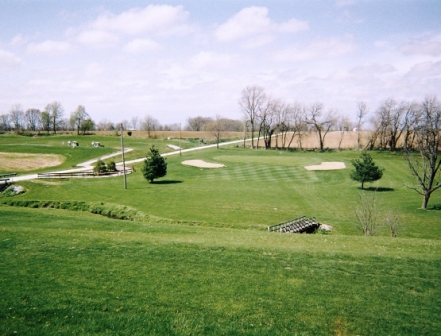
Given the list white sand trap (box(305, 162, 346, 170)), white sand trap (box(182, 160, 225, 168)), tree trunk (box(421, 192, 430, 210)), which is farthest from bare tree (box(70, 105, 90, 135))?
tree trunk (box(421, 192, 430, 210))

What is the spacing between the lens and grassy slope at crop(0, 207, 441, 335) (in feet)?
28.1

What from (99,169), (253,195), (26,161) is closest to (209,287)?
(253,195)

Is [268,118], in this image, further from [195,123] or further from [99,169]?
[195,123]

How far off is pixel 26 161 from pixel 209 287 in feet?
206

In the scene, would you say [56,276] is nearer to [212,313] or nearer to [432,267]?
[212,313]

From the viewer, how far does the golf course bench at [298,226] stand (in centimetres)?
2503

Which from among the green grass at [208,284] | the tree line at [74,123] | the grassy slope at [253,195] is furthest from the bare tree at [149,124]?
the green grass at [208,284]

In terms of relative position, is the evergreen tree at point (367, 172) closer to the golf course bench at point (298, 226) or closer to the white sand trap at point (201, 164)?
the golf course bench at point (298, 226)

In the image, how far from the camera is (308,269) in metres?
12.1

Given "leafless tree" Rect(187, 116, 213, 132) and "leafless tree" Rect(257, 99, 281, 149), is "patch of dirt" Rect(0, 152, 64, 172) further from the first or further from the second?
"leafless tree" Rect(187, 116, 213, 132)

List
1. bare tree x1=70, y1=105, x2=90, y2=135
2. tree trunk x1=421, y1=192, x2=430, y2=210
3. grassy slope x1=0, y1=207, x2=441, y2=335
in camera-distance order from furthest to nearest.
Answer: bare tree x1=70, y1=105, x2=90, y2=135
tree trunk x1=421, y1=192, x2=430, y2=210
grassy slope x1=0, y1=207, x2=441, y2=335

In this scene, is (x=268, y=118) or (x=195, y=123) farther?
(x=195, y=123)

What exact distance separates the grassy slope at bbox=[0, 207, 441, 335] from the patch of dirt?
47.9 meters

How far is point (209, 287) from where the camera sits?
1045 centimetres
